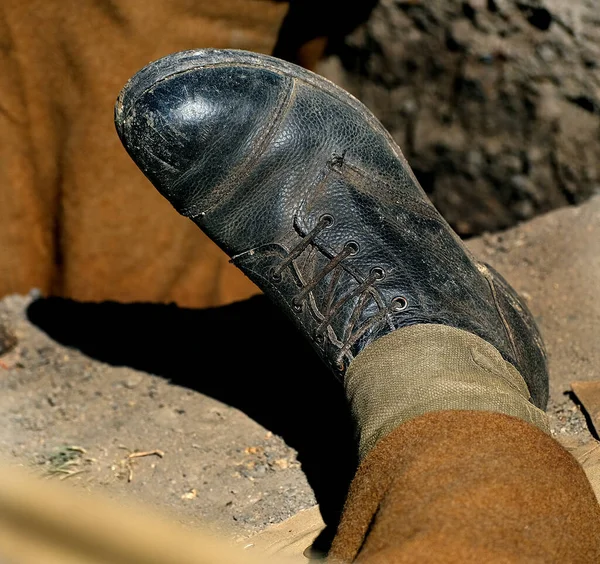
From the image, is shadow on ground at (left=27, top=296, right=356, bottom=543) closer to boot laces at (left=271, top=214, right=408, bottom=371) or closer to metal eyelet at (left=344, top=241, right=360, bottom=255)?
boot laces at (left=271, top=214, right=408, bottom=371)

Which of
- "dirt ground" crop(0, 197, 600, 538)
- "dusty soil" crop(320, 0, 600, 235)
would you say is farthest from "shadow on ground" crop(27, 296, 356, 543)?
"dusty soil" crop(320, 0, 600, 235)

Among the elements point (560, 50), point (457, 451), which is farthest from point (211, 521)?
point (560, 50)

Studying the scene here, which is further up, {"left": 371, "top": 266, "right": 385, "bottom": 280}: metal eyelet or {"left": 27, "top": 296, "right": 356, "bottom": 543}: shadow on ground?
{"left": 371, "top": 266, "right": 385, "bottom": 280}: metal eyelet

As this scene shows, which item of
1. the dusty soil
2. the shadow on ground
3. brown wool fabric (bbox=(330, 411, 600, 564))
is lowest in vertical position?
the shadow on ground

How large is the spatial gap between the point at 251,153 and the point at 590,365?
2.77ft

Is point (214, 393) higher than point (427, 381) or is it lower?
lower

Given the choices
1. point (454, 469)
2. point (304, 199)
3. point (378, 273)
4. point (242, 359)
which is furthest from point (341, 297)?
point (242, 359)

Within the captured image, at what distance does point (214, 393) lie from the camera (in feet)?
6.35

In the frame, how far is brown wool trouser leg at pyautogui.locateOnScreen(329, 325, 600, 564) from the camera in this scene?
980mm

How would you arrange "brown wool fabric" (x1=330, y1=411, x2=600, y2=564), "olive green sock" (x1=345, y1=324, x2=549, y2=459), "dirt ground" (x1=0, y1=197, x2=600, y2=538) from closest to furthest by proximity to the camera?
"brown wool fabric" (x1=330, y1=411, x2=600, y2=564), "olive green sock" (x1=345, y1=324, x2=549, y2=459), "dirt ground" (x1=0, y1=197, x2=600, y2=538)

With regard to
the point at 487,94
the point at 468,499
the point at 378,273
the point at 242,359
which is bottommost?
the point at 242,359

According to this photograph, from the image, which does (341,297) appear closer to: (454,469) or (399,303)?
(399,303)

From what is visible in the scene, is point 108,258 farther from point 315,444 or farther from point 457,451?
point 457,451

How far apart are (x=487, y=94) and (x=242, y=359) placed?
1129mm
